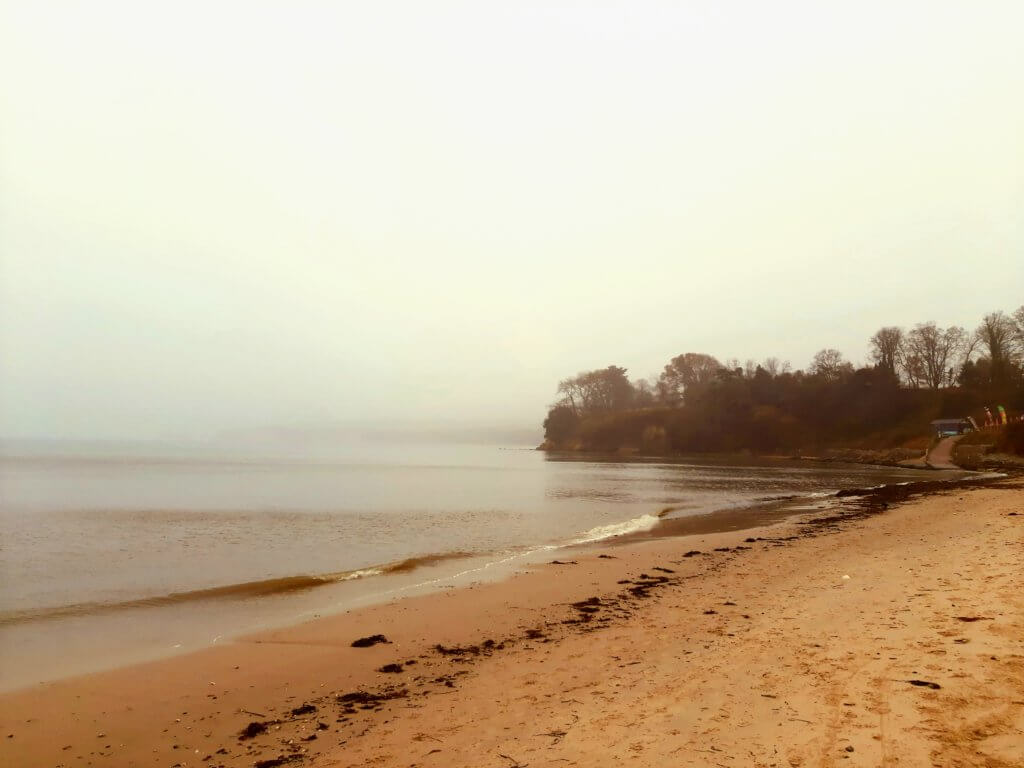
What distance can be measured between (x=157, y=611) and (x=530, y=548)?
10.6m

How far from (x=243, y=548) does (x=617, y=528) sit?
1379 cm

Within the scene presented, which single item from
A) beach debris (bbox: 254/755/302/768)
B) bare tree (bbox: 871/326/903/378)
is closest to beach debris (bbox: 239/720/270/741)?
beach debris (bbox: 254/755/302/768)

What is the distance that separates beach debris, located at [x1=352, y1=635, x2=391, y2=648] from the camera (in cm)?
886

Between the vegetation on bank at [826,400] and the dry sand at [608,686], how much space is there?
84.3 metres

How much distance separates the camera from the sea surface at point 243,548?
10562 mm

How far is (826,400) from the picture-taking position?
108 m

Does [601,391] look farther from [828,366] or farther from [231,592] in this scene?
[231,592]

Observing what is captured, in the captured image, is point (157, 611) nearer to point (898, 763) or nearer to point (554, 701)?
point (554, 701)

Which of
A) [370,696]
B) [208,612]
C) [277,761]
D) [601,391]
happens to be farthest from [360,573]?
[601,391]

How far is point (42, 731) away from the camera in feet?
20.6

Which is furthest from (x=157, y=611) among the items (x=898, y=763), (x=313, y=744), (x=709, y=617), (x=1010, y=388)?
(x=1010, y=388)

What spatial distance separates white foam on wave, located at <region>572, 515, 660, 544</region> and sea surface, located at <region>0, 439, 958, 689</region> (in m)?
0.09

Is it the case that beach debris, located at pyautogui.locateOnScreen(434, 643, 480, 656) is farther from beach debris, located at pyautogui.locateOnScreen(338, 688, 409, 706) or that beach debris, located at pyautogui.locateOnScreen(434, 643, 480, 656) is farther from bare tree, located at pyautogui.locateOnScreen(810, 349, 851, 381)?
bare tree, located at pyautogui.locateOnScreen(810, 349, 851, 381)

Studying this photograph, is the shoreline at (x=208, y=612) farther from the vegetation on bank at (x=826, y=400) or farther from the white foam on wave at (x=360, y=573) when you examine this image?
the vegetation on bank at (x=826, y=400)
